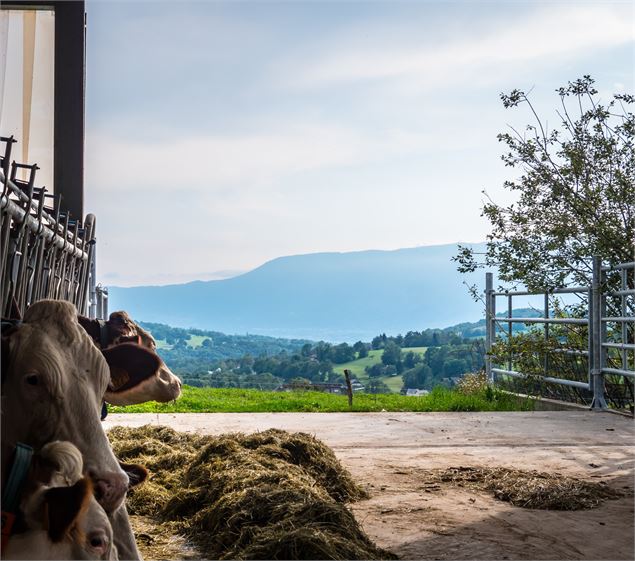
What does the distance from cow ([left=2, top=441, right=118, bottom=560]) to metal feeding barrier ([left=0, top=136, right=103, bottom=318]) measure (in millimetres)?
766

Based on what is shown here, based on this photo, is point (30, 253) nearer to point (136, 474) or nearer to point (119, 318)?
point (119, 318)

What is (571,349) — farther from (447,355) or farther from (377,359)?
(377,359)

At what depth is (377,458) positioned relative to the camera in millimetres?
6160

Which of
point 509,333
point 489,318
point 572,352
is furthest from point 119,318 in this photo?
point 489,318

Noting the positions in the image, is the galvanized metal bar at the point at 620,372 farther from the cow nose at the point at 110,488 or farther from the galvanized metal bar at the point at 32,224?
the cow nose at the point at 110,488

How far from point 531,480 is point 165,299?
152237mm

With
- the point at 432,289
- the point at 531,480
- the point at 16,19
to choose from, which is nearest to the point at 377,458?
the point at 531,480

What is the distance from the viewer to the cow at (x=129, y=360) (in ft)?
9.05

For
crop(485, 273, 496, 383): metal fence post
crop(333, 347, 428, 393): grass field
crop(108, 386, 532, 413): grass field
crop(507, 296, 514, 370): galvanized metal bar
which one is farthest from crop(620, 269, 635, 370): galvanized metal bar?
crop(333, 347, 428, 393): grass field

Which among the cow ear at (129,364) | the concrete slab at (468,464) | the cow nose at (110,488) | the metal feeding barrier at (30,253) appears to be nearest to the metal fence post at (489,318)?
the concrete slab at (468,464)

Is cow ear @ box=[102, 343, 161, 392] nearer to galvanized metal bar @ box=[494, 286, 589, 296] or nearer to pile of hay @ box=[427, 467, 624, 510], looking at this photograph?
pile of hay @ box=[427, 467, 624, 510]

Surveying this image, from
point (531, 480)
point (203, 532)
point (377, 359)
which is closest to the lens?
point (203, 532)

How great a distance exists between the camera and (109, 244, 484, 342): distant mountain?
458ft

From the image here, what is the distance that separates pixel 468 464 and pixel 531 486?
97cm
